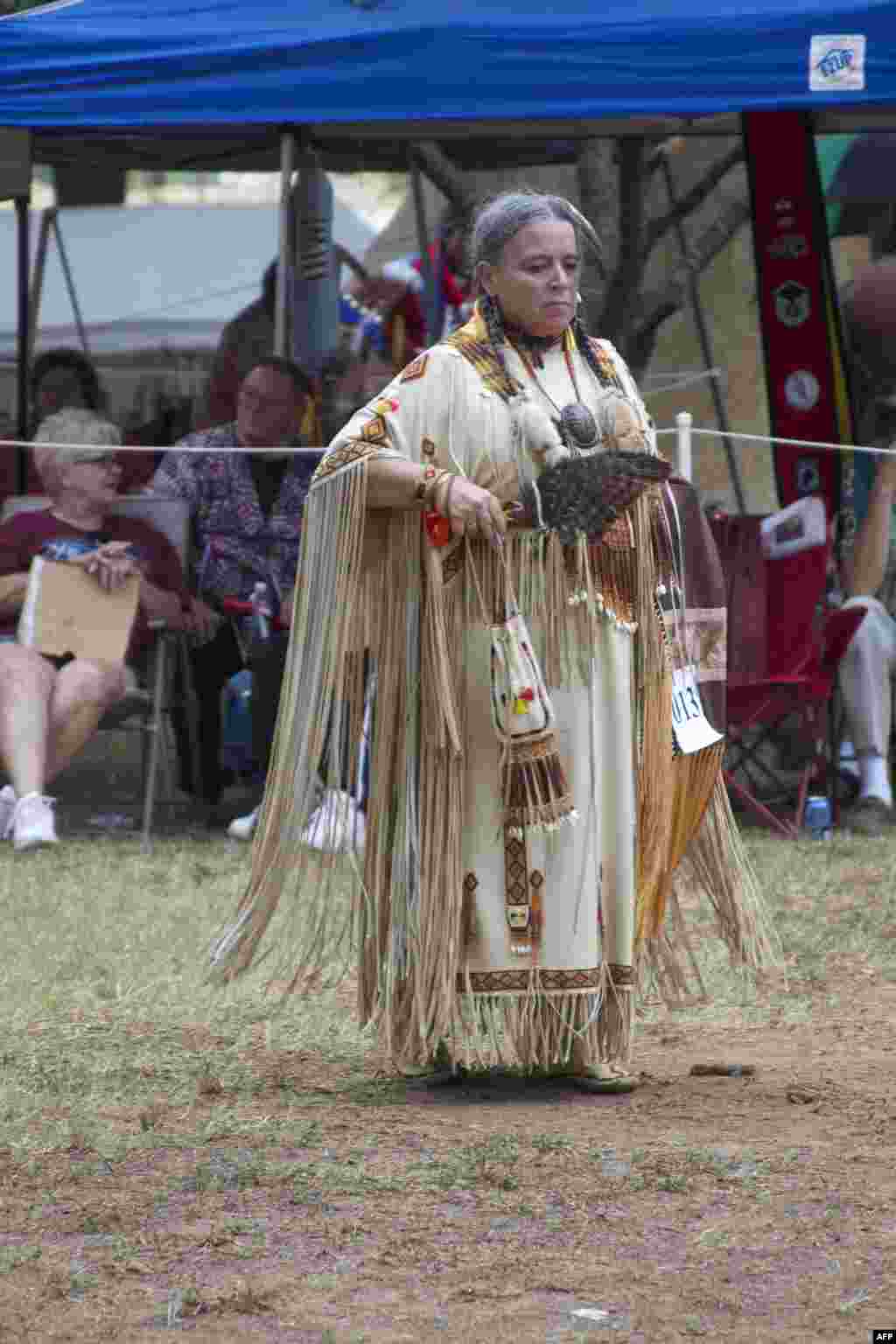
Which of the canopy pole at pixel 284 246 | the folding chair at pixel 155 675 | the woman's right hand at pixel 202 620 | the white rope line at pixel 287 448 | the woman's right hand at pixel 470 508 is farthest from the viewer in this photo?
the canopy pole at pixel 284 246

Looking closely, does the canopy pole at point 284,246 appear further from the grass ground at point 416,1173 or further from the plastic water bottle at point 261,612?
the grass ground at point 416,1173

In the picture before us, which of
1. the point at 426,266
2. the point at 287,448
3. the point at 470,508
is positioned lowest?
the point at 470,508

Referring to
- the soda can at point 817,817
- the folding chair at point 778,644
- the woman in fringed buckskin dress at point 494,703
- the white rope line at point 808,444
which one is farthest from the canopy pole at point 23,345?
the woman in fringed buckskin dress at point 494,703

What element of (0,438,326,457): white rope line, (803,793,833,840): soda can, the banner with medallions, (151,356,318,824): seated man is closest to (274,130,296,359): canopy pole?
(151,356,318,824): seated man

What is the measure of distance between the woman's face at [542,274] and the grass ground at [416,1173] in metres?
1.34

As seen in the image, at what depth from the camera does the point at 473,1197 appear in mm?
3318

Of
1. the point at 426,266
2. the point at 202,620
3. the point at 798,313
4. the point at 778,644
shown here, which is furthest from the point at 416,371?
the point at 426,266

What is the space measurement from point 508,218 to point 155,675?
12.5ft

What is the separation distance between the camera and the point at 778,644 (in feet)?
24.2

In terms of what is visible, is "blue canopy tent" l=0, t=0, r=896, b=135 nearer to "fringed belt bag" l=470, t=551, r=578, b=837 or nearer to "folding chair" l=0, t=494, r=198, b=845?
"folding chair" l=0, t=494, r=198, b=845

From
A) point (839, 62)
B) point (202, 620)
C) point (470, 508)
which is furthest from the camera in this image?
point (202, 620)

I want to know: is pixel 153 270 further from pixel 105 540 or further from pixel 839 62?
pixel 839 62

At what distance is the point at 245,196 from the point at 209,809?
2805cm

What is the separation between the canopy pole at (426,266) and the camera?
10258 mm
